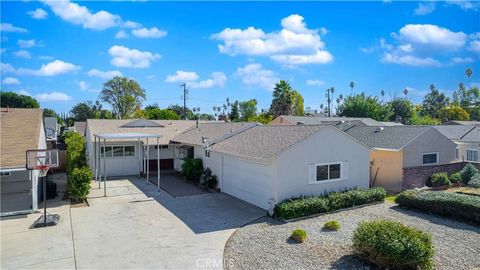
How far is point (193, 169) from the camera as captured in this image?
21688 mm

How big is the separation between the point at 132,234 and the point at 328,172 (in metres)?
9.65

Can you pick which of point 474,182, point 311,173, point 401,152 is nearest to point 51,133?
point 311,173

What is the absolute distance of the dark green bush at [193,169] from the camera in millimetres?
21516

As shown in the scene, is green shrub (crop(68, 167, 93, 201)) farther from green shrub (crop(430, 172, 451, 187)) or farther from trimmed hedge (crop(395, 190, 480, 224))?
green shrub (crop(430, 172, 451, 187))

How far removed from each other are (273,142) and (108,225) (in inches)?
330

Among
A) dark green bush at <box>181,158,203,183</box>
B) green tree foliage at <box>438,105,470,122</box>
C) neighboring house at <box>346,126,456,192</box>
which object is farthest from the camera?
green tree foliage at <box>438,105,470,122</box>

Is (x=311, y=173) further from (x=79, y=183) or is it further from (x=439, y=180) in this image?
(x=79, y=183)

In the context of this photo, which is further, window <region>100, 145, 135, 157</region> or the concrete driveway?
window <region>100, 145, 135, 157</region>

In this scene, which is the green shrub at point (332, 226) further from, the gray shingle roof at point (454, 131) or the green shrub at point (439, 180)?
the gray shingle roof at point (454, 131)

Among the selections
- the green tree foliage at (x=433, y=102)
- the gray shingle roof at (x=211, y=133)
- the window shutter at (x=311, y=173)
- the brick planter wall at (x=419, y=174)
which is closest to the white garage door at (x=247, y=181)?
the window shutter at (x=311, y=173)

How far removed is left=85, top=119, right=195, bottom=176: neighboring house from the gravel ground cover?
1500cm

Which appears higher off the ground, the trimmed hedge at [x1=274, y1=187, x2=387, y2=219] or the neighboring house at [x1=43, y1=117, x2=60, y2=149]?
the neighboring house at [x1=43, y1=117, x2=60, y2=149]

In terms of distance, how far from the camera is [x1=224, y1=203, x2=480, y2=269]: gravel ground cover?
9.76m

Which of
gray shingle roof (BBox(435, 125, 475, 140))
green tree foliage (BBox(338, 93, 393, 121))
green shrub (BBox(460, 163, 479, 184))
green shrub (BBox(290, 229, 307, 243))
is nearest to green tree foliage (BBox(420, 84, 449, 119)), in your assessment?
green tree foliage (BBox(338, 93, 393, 121))
